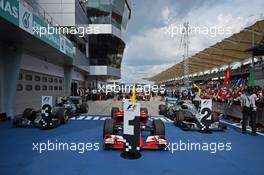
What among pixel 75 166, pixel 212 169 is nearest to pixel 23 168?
pixel 75 166

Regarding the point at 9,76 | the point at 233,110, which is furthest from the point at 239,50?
the point at 9,76

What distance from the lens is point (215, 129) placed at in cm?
802

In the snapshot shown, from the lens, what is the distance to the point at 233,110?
1093 centimetres

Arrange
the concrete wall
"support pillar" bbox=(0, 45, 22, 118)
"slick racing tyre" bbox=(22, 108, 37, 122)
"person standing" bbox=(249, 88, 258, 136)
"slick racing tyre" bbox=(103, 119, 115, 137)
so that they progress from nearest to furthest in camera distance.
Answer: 1. "slick racing tyre" bbox=(103, 119, 115, 137)
2. "person standing" bbox=(249, 88, 258, 136)
3. "slick racing tyre" bbox=(22, 108, 37, 122)
4. "support pillar" bbox=(0, 45, 22, 118)
5. the concrete wall

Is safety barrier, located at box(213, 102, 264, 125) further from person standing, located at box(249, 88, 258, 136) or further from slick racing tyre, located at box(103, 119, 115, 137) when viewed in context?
slick racing tyre, located at box(103, 119, 115, 137)

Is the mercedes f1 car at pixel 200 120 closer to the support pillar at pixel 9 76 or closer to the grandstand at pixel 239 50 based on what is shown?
the grandstand at pixel 239 50

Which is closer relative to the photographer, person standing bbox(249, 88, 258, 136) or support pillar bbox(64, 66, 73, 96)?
person standing bbox(249, 88, 258, 136)

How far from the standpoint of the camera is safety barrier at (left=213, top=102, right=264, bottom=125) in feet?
28.3

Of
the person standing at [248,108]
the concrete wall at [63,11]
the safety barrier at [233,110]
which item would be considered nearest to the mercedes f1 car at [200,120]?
the person standing at [248,108]

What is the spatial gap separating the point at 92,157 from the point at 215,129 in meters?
5.15

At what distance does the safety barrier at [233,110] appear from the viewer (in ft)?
28.3

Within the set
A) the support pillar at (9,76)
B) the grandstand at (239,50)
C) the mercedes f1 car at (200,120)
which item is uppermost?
the grandstand at (239,50)

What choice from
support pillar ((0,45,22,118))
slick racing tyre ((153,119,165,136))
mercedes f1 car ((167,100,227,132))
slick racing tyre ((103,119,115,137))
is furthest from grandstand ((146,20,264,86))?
support pillar ((0,45,22,118))

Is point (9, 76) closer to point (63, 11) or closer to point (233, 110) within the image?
point (233, 110)
